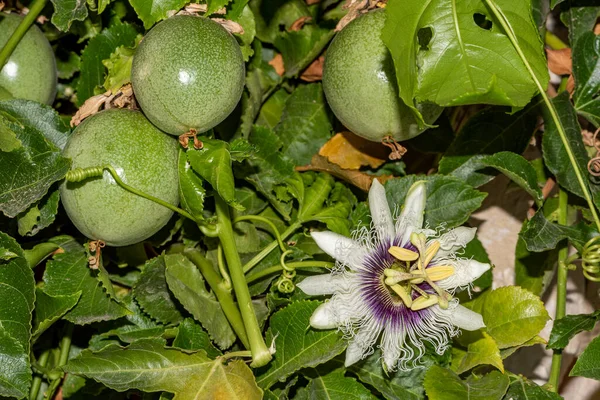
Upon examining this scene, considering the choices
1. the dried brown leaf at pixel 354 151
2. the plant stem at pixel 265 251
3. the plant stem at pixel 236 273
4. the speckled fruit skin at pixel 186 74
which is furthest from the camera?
the dried brown leaf at pixel 354 151

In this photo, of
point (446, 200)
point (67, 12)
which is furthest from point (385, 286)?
point (67, 12)

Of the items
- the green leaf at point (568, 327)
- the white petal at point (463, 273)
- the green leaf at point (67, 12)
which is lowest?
the green leaf at point (568, 327)

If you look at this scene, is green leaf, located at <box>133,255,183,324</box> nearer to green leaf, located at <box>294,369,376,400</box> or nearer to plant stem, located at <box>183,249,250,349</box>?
plant stem, located at <box>183,249,250,349</box>

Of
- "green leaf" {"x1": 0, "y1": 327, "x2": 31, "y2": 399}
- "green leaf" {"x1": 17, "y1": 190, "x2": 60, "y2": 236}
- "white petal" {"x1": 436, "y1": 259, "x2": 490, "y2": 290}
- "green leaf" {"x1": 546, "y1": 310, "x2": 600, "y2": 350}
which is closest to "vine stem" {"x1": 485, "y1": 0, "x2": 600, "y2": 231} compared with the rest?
"green leaf" {"x1": 546, "y1": 310, "x2": 600, "y2": 350}

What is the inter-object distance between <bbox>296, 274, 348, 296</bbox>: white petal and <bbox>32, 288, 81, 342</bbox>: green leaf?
34cm

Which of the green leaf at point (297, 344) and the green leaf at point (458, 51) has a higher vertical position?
the green leaf at point (458, 51)

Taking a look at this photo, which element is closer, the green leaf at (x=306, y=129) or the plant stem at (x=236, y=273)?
the plant stem at (x=236, y=273)

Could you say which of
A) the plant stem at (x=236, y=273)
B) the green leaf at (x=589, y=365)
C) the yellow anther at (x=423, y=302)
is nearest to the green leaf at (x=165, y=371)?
the plant stem at (x=236, y=273)

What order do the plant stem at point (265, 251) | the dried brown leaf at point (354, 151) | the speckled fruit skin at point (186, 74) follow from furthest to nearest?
1. the dried brown leaf at point (354, 151)
2. the plant stem at point (265, 251)
3. the speckled fruit skin at point (186, 74)

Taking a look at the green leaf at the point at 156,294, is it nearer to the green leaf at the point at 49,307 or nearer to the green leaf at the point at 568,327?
the green leaf at the point at 49,307

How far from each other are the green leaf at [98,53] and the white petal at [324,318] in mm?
505

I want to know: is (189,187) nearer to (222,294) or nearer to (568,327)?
(222,294)

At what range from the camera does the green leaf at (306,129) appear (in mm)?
1374

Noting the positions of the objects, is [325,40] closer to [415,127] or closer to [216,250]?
[415,127]
